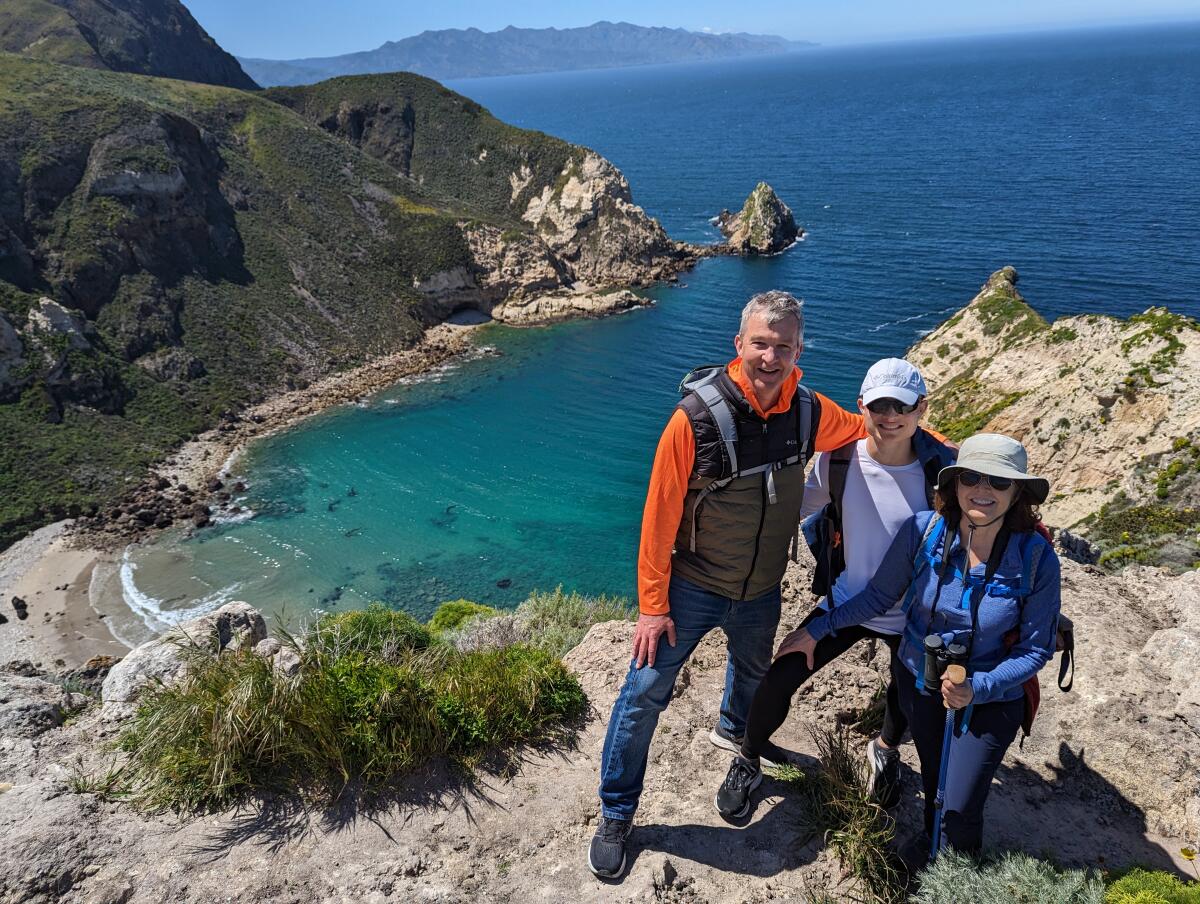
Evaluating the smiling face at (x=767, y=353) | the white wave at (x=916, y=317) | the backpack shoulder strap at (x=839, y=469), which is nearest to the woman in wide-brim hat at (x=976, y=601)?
the backpack shoulder strap at (x=839, y=469)

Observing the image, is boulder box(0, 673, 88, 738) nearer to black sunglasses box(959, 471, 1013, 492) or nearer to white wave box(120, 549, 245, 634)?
black sunglasses box(959, 471, 1013, 492)

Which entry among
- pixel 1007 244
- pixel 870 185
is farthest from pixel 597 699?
pixel 870 185

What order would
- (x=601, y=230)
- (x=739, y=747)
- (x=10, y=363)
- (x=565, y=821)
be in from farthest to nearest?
(x=601, y=230), (x=10, y=363), (x=739, y=747), (x=565, y=821)

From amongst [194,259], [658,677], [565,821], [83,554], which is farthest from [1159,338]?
[194,259]

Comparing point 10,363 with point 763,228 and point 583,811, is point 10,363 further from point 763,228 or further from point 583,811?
point 763,228

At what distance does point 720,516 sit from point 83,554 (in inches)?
1461

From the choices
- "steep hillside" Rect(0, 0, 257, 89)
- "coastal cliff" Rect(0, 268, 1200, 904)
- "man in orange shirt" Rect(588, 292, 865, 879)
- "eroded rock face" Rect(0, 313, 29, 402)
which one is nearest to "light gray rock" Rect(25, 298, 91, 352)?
"eroded rock face" Rect(0, 313, 29, 402)

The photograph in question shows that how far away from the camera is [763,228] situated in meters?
72.0

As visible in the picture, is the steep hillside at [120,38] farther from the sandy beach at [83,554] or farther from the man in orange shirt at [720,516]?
the man in orange shirt at [720,516]

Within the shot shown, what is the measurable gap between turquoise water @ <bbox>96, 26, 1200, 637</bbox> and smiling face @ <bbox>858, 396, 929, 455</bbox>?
2507cm

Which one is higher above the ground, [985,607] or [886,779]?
[985,607]

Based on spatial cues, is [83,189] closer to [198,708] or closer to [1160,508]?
[198,708]

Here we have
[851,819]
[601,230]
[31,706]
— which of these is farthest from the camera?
[601,230]

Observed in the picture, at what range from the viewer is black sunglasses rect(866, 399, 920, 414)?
410 centimetres
